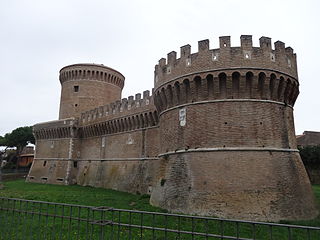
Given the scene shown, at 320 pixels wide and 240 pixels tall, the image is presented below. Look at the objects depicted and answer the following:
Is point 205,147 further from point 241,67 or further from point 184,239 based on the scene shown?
point 184,239

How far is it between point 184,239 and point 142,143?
14592mm

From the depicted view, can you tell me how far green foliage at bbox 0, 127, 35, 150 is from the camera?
165 feet

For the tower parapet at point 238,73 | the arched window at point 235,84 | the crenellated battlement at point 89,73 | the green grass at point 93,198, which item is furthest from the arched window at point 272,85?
the crenellated battlement at point 89,73

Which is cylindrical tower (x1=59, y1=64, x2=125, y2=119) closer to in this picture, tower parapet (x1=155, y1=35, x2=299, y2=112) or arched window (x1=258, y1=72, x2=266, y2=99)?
tower parapet (x1=155, y1=35, x2=299, y2=112)

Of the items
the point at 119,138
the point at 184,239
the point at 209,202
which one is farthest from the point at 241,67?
the point at 119,138

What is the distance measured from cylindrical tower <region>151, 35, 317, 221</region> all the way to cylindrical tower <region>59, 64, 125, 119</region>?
899 inches

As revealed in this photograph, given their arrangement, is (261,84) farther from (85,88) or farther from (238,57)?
(85,88)

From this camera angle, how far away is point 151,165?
21.5m

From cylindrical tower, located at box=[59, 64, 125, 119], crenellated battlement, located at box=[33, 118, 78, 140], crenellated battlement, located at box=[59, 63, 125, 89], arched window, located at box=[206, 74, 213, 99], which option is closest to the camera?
arched window, located at box=[206, 74, 213, 99]

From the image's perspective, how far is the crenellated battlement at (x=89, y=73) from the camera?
35094mm

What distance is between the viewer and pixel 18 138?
5044 cm

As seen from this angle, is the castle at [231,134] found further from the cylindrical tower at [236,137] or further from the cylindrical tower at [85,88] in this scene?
the cylindrical tower at [85,88]

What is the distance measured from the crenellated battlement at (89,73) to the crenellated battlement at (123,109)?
6011mm

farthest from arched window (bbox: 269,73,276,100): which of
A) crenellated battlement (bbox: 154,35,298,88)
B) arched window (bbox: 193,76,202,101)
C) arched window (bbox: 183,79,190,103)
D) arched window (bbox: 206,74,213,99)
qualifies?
arched window (bbox: 183,79,190,103)
